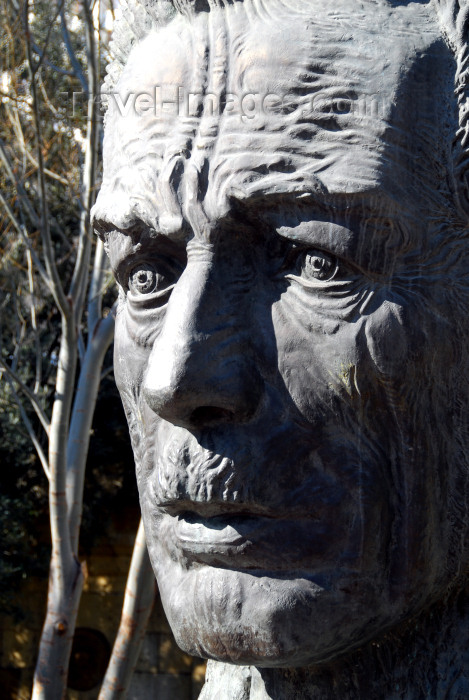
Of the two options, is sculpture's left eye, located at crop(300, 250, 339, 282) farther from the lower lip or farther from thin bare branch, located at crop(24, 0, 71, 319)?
thin bare branch, located at crop(24, 0, 71, 319)

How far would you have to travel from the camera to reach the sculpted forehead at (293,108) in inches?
54.7

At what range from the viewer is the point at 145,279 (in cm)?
159

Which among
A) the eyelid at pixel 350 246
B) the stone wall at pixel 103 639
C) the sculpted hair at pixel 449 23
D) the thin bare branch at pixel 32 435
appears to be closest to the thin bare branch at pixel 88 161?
the thin bare branch at pixel 32 435

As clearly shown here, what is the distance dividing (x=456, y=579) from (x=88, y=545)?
302 inches

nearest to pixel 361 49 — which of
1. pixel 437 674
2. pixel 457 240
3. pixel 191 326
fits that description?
pixel 457 240

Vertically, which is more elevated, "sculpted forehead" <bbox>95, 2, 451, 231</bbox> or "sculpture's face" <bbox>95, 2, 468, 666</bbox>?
"sculpted forehead" <bbox>95, 2, 451, 231</bbox>

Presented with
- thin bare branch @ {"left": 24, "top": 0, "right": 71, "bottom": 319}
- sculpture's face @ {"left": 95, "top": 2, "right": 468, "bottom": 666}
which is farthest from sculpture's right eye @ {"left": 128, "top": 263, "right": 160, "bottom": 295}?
thin bare branch @ {"left": 24, "top": 0, "right": 71, "bottom": 319}

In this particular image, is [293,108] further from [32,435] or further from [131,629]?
[32,435]

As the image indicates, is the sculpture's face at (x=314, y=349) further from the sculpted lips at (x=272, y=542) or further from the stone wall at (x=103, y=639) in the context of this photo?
the stone wall at (x=103, y=639)

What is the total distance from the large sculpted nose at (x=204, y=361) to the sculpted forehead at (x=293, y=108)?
135mm

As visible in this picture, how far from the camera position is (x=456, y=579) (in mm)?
1469

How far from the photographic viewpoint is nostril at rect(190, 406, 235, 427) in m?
Answer: 1.41

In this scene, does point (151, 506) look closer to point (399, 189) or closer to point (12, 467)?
point (399, 189)

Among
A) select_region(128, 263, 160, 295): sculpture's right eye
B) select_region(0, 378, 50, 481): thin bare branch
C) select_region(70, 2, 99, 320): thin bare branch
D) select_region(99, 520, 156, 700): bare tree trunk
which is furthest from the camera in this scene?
select_region(0, 378, 50, 481): thin bare branch
